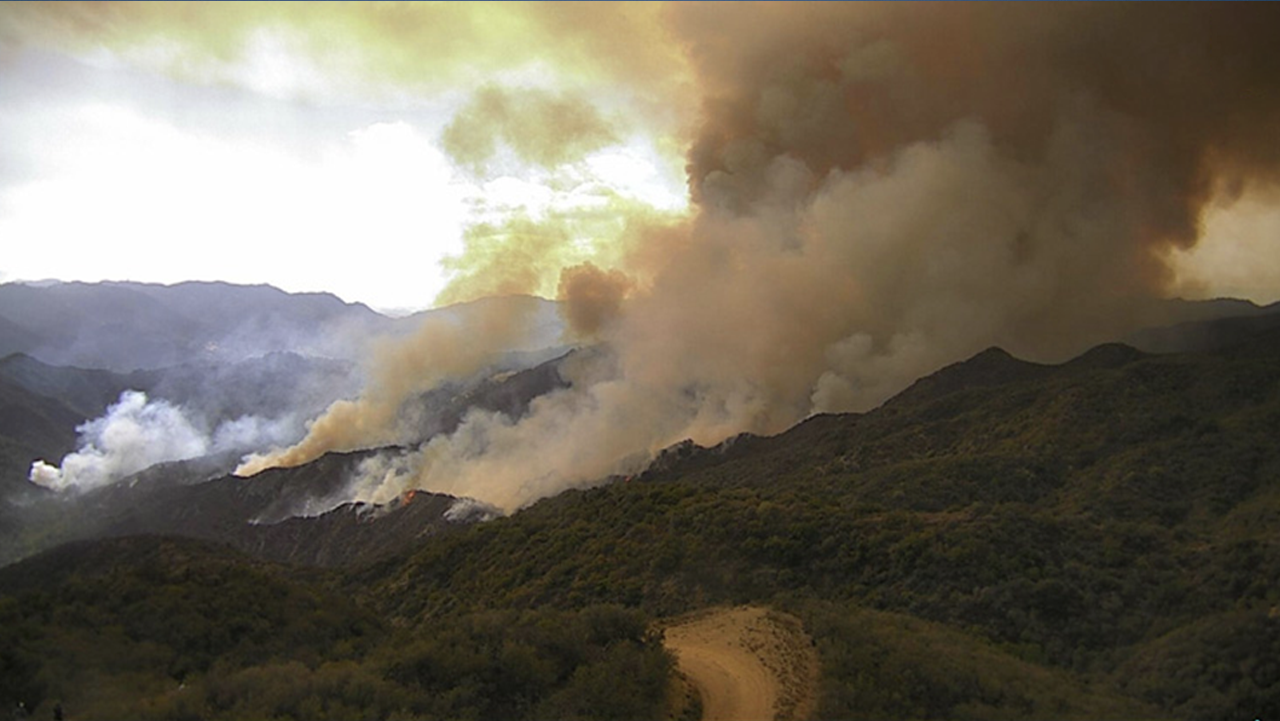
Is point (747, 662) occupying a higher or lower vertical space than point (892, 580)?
lower

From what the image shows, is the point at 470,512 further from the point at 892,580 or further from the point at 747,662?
the point at 747,662

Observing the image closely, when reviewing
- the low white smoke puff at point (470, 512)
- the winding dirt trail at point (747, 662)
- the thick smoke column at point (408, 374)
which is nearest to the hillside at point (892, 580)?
the winding dirt trail at point (747, 662)

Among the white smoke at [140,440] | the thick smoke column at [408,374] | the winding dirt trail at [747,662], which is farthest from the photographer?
the white smoke at [140,440]

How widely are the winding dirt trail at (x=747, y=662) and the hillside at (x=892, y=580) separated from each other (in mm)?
851

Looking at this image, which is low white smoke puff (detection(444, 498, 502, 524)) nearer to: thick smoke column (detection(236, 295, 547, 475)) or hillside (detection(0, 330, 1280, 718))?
hillside (detection(0, 330, 1280, 718))

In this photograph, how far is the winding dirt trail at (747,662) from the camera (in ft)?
73.0

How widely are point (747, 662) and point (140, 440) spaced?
139m

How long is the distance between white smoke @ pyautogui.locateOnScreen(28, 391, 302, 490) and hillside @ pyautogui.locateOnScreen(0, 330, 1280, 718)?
271 ft

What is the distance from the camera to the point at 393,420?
11225cm

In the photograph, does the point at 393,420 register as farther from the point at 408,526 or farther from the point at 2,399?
the point at 2,399

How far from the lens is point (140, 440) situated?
13625 centimetres

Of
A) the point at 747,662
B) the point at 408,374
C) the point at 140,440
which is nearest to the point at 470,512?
the point at 747,662

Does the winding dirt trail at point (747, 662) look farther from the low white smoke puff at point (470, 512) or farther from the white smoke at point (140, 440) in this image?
the white smoke at point (140, 440)

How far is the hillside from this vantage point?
21016mm
